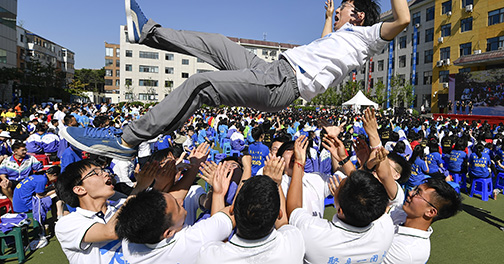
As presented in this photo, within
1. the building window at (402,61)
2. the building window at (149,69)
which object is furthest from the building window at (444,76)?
the building window at (149,69)

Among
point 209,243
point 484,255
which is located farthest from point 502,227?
point 209,243

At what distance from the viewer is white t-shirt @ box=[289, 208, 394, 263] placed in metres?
1.99

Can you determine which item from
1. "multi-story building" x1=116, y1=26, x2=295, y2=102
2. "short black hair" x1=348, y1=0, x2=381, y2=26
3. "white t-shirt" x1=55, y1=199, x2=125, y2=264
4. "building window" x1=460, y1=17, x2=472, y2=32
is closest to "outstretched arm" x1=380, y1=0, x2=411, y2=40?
"short black hair" x1=348, y1=0, x2=381, y2=26

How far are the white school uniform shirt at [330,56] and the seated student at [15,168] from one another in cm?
547

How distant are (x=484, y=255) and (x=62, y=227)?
539 cm

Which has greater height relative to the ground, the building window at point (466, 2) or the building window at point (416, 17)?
the building window at point (416, 17)

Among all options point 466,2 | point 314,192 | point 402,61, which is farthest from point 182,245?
point 402,61

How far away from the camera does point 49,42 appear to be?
171ft

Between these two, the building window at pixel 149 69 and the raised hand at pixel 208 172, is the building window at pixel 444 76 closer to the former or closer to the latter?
the raised hand at pixel 208 172

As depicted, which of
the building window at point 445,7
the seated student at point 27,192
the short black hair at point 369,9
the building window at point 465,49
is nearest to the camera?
the short black hair at point 369,9

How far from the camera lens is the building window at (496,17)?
25.6 metres

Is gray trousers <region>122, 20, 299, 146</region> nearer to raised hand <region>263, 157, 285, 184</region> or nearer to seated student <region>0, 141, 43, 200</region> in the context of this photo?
raised hand <region>263, 157, 285, 184</region>

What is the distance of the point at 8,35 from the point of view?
31625mm

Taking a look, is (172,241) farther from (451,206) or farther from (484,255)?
(484,255)
